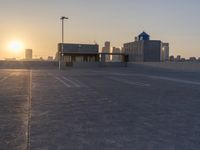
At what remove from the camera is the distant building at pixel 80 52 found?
9519cm

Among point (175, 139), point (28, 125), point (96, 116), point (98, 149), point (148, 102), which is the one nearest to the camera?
point (98, 149)

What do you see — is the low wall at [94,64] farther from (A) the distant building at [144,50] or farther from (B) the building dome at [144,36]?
(B) the building dome at [144,36]

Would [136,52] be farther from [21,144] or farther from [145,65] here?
[21,144]

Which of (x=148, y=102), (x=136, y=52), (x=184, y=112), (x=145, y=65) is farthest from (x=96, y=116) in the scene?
(x=136, y=52)

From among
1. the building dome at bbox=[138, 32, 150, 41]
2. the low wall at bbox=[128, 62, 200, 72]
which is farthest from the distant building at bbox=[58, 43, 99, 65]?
the low wall at bbox=[128, 62, 200, 72]

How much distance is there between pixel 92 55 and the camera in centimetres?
9762

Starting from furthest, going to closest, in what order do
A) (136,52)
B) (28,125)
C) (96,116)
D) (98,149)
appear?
1. (136,52)
2. (96,116)
3. (28,125)
4. (98,149)

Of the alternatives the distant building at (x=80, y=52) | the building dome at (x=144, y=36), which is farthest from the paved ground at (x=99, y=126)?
the building dome at (x=144, y=36)

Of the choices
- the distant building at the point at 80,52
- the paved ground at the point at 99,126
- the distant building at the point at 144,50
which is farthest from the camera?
the distant building at the point at 144,50

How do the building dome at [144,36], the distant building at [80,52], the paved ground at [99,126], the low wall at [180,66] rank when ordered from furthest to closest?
1. the building dome at [144,36]
2. the distant building at [80,52]
3. the low wall at [180,66]
4. the paved ground at [99,126]

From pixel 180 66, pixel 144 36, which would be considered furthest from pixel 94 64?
pixel 144 36

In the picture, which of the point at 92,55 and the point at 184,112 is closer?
the point at 184,112

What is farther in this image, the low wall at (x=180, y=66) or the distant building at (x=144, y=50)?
the distant building at (x=144, y=50)

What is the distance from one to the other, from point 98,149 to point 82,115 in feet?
11.0
